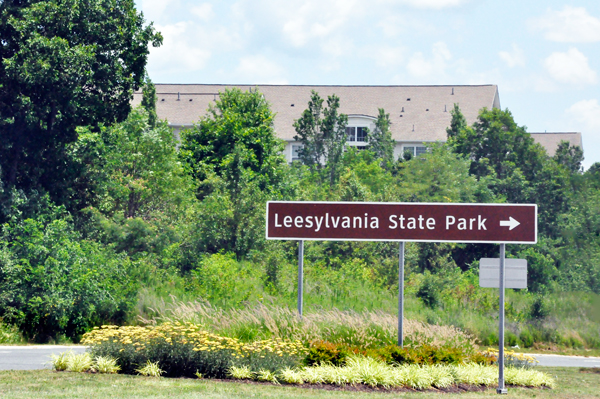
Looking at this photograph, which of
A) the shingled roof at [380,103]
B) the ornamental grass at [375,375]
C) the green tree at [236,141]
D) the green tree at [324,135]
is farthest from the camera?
the shingled roof at [380,103]

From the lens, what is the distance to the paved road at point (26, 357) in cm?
1399

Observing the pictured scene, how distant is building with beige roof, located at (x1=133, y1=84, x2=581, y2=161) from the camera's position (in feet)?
226

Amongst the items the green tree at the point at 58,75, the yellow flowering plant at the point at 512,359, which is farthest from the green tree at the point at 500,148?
the yellow flowering plant at the point at 512,359

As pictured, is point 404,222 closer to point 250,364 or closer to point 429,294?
point 250,364

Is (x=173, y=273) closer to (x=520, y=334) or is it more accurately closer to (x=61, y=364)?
(x=520, y=334)

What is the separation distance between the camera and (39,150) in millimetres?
27094

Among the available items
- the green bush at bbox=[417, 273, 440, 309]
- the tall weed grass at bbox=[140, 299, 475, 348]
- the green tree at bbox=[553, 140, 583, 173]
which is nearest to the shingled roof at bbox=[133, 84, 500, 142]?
the green tree at bbox=[553, 140, 583, 173]

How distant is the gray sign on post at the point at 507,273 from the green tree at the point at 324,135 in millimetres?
37018

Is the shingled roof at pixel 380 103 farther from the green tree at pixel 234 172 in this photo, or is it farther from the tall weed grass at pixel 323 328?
the tall weed grass at pixel 323 328

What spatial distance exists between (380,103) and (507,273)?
62.6 metres

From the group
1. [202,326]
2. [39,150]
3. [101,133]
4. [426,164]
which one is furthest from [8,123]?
[426,164]

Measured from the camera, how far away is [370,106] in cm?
7206

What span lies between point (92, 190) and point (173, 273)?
4.99 m

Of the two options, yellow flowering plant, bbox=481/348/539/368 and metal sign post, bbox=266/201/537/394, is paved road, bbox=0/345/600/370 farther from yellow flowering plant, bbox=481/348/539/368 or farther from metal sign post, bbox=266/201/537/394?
yellow flowering plant, bbox=481/348/539/368
